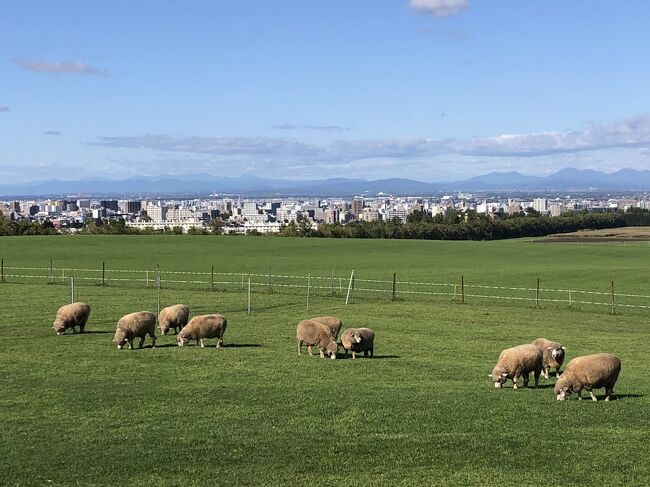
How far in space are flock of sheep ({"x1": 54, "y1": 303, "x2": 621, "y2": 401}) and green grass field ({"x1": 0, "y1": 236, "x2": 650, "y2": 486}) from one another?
1.60ft

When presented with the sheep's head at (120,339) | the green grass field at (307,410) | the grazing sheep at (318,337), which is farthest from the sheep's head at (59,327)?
the grazing sheep at (318,337)

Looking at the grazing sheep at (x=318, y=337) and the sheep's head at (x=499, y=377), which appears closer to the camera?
the sheep's head at (x=499, y=377)

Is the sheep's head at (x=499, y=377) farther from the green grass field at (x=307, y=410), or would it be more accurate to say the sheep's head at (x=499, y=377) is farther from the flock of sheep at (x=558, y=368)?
the green grass field at (x=307, y=410)

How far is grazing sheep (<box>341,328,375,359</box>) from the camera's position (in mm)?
26531

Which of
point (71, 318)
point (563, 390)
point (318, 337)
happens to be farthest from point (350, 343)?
point (71, 318)

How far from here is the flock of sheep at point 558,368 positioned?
20.3m

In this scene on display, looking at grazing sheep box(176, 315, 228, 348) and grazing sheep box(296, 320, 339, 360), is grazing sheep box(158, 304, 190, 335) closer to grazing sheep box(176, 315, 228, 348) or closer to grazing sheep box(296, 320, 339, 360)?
grazing sheep box(176, 315, 228, 348)

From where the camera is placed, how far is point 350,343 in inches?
1046

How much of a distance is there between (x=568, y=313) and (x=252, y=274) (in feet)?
99.5

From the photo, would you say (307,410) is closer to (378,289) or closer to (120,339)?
(120,339)

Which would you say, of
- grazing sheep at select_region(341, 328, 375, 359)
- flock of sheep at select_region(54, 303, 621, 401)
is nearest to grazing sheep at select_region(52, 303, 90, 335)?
flock of sheep at select_region(54, 303, 621, 401)

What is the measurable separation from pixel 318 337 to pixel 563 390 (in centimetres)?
870

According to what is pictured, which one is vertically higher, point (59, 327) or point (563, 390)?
point (563, 390)

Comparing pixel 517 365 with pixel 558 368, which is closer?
pixel 517 365
